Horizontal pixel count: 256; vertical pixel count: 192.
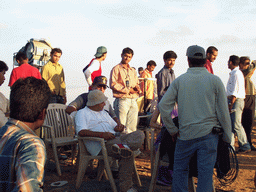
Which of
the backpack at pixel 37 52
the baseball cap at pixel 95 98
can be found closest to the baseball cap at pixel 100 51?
the baseball cap at pixel 95 98

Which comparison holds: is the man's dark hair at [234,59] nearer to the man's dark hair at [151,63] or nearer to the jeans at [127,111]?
the jeans at [127,111]

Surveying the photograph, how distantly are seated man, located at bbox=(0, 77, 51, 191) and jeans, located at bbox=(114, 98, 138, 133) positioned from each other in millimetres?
3991

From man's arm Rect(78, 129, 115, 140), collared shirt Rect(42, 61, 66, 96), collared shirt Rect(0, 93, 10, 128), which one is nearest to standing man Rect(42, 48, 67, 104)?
collared shirt Rect(42, 61, 66, 96)

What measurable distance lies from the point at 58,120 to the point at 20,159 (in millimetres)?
4122

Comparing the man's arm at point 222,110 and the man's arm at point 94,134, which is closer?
the man's arm at point 222,110

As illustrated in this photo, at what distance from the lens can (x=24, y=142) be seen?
1.23 m

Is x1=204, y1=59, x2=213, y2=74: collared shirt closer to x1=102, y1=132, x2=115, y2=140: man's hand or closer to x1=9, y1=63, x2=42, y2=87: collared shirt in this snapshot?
x1=102, y1=132, x2=115, y2=140: man's hand

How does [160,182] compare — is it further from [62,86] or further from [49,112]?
[62,86]

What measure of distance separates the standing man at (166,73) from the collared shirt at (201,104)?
110 inches

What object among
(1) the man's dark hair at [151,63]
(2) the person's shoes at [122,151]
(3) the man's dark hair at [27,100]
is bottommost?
(2) the person's shoes at [122,151]

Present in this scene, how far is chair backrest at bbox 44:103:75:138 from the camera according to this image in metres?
5.15

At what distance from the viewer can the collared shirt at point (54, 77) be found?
6.03 metres

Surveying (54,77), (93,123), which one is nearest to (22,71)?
(54,77)

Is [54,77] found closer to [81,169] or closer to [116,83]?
[116,83]
